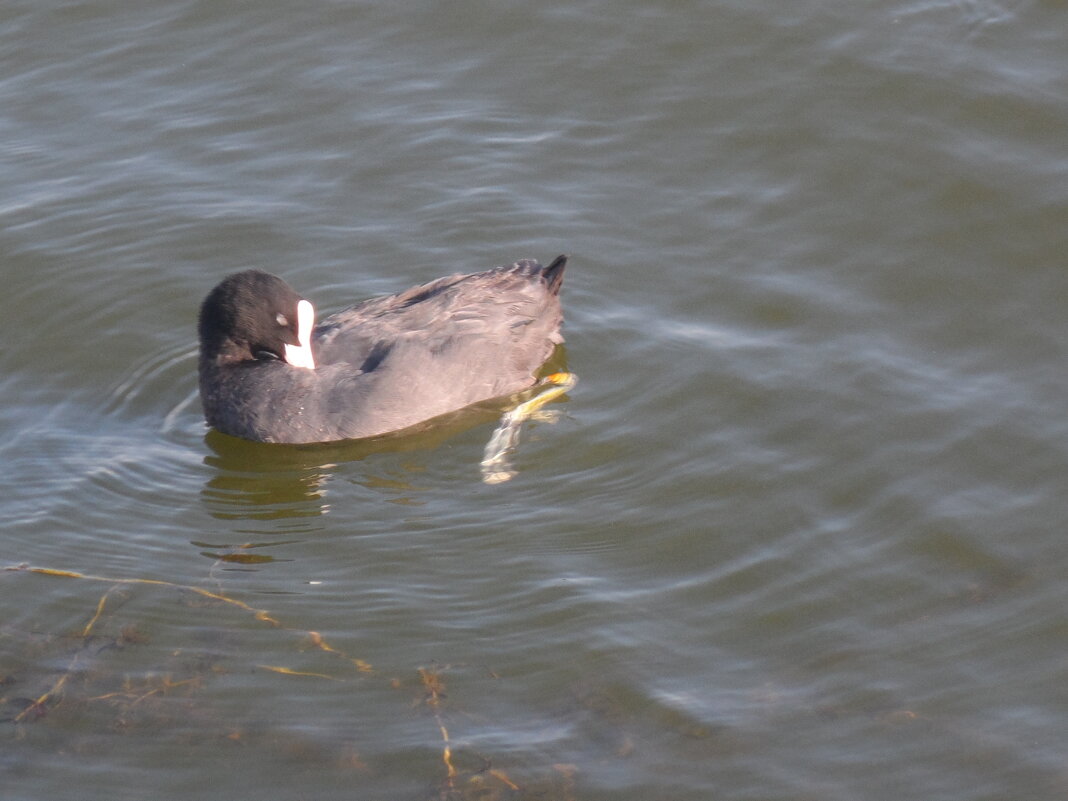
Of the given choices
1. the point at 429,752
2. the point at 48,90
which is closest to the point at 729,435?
the point at 429,752

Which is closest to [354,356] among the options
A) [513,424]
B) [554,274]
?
[513,424]

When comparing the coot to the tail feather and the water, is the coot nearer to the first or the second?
the tail feather

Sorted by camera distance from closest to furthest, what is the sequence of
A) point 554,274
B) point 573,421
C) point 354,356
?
point 573,421 < point 354,356 < point 554,274

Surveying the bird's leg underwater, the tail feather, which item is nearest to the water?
the bird's leg underwater

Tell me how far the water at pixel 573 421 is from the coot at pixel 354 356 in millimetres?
194

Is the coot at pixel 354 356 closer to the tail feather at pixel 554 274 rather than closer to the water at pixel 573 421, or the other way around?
the tail feather at pixel 554 274

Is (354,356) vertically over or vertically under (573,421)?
over

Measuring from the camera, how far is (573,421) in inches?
303

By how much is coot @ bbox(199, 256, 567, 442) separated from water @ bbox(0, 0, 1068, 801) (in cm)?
19

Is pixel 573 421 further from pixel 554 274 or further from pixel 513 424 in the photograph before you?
pixel 554 274

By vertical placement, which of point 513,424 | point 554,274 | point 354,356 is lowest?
point 513,424

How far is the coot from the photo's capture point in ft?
25.5

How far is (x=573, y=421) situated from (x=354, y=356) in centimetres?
124

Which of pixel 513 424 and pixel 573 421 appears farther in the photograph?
pixel 513 424
